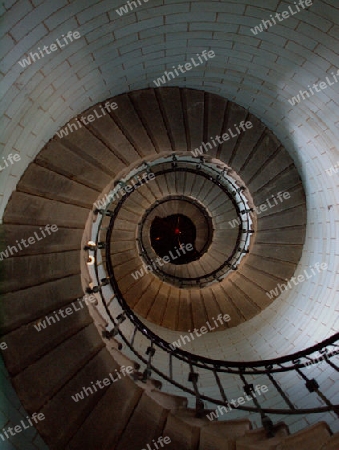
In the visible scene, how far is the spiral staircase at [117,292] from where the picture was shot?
3.41 meters

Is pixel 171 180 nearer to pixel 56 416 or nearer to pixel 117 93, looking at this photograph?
pixel 117 93

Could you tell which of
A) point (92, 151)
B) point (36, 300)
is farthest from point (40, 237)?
point (92, 151)

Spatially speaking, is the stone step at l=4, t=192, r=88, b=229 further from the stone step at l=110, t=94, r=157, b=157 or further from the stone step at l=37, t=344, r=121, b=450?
the stone step at l=37, t=344, r=121, b=450

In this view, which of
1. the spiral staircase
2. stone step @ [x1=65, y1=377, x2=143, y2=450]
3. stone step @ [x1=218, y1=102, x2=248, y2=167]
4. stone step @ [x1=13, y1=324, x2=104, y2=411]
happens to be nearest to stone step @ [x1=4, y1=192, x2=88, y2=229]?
the spiral staircase

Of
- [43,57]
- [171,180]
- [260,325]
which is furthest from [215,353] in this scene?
[43,57]

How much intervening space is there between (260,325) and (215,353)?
1.26m

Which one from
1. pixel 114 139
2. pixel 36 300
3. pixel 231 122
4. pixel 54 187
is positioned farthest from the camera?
pixel 231 122

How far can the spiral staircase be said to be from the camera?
134 inches

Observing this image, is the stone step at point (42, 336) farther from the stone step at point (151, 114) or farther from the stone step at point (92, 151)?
the stone step at point (151, 114)

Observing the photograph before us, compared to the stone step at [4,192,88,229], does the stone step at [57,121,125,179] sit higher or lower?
higher

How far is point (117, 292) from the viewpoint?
5.64 metres

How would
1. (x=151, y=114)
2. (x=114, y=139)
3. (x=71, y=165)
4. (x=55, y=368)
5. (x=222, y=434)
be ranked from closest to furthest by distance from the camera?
(x=222, y=434) → (x=55, y=368) → (x=71, y=165) → (x=114, y=139) → (x=151, y=114)

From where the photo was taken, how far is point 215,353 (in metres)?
6.54

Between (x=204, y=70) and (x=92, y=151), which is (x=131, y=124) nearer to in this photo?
(x=92, y=151)
